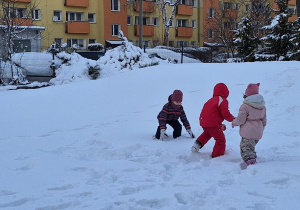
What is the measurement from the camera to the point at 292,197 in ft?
11.8

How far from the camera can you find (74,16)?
35.6 metres

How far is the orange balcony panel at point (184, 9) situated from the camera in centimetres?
4231

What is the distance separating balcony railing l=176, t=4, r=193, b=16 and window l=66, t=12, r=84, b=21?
12013 millimetres

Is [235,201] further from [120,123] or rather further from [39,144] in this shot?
[120,123]

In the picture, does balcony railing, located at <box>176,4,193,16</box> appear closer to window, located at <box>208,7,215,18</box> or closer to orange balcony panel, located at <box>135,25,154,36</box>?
window, located at <box>208,7,215,18</box>

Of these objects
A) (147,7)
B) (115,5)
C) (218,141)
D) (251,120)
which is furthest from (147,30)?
(251,120)

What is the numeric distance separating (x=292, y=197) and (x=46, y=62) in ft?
48.0

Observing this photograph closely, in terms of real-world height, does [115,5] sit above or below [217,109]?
above

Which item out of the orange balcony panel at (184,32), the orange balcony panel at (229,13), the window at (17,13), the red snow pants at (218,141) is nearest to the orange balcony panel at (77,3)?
the window at (17,13)

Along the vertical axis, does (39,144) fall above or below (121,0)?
below

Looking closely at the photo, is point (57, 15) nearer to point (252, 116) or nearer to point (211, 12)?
point (211, 12)

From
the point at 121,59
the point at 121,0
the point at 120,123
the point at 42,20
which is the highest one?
the point at 121,0

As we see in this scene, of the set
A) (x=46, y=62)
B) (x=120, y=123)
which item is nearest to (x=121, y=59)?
(x=46, y=62)

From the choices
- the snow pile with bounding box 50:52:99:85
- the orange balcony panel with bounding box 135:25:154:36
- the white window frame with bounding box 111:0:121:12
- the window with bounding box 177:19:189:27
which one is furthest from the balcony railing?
the snow pile with bounding box 50:52:99:85
